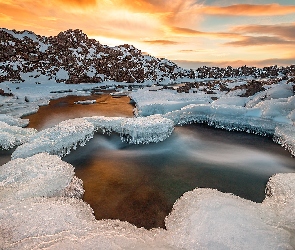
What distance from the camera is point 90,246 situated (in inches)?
202

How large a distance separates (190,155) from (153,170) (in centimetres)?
252

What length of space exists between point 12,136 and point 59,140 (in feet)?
11.3

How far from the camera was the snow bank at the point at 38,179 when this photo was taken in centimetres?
784

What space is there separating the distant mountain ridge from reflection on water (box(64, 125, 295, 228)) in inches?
1300

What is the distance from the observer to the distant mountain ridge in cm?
4377

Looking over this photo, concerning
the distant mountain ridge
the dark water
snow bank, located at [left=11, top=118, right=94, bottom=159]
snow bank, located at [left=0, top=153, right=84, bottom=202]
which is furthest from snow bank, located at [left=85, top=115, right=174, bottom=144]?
the distant mountain ridge

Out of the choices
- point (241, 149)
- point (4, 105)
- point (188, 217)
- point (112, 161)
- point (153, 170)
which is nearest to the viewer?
point (188, 217)

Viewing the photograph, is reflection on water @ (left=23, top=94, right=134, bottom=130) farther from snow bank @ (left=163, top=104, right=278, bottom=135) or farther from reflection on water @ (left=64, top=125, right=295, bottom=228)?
reflection on water @ (left=64, top=125, right=295, bottom=228)

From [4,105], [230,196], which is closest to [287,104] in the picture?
[230,196]

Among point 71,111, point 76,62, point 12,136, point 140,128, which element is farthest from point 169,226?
point 76,62

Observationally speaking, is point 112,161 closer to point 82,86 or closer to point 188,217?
point 188,217

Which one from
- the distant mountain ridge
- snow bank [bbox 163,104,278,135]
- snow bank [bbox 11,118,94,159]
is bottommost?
snow bank [bbox 11,118,94,159]

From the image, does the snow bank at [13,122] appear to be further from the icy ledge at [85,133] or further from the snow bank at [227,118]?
the snow bank at [227,118]

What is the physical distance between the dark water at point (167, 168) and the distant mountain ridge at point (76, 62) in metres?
32.9
